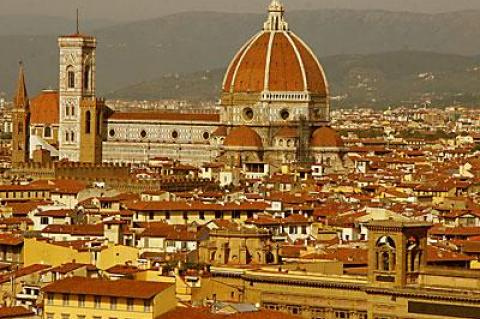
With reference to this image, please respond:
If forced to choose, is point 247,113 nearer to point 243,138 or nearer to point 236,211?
point 243,138

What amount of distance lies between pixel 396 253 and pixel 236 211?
30538 millimetres

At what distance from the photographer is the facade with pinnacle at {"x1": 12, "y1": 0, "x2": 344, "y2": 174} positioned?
11756 centimetres

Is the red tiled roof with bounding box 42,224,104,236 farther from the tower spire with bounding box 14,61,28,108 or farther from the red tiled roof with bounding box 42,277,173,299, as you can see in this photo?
the tower spire with bounding box 14,61,28,108

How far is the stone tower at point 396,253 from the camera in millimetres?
36312

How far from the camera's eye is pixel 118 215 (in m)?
64.6

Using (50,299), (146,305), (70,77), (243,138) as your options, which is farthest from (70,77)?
(146,305)

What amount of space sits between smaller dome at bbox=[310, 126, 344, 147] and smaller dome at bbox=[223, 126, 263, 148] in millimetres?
3090

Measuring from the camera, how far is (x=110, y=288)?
121 feet

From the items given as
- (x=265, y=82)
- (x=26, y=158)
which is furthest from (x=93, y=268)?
(x=265, y=82)

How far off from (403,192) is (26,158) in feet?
105

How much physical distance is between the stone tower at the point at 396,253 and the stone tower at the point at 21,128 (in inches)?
2949

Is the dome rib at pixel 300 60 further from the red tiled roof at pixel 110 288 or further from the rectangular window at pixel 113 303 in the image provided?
the rectangular window at pixel 113 303

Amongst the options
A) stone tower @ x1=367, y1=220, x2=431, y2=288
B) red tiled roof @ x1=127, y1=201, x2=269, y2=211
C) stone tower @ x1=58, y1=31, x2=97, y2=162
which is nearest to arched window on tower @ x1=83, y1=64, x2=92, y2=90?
stone tower @ x1=58, y1=31, x2=97, y2=162

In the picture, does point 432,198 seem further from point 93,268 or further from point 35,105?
point 35,105
